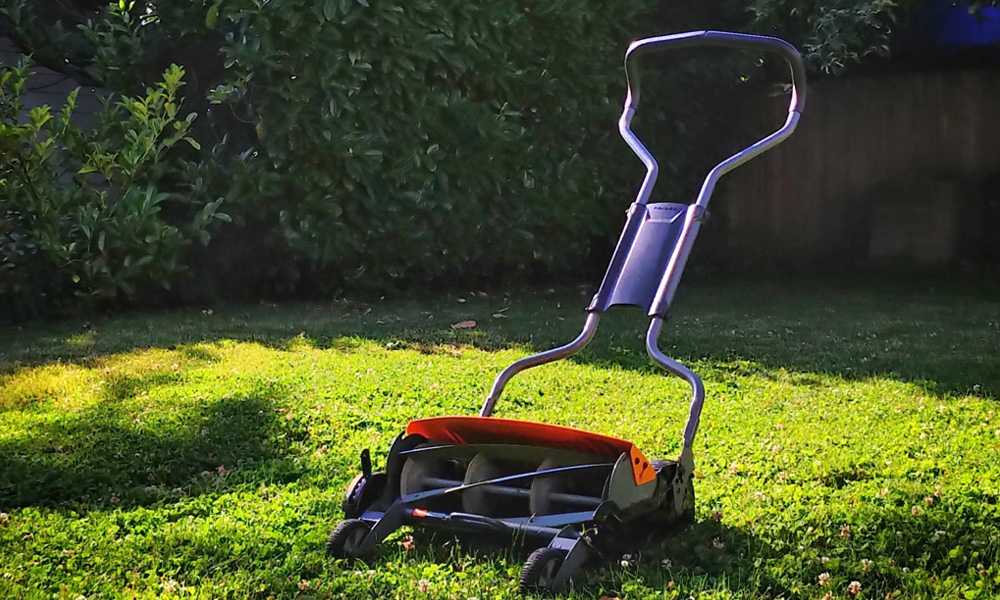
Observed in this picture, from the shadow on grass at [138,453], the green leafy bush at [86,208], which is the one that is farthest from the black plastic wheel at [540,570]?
the green leafy bush at [86,208]

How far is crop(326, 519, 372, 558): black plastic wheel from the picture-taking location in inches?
107

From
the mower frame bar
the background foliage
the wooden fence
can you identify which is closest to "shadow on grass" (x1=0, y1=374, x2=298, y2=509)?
the mower frame bar

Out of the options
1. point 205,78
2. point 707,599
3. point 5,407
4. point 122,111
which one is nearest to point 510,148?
point 205,78

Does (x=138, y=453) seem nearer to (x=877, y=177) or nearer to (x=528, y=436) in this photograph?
(x=528, y=436)

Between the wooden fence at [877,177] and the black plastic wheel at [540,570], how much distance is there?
24.9 ft

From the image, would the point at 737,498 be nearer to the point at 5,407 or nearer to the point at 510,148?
the point at 5,407

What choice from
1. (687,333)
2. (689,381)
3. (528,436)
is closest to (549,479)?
(528,436)

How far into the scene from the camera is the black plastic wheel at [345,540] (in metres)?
2.72

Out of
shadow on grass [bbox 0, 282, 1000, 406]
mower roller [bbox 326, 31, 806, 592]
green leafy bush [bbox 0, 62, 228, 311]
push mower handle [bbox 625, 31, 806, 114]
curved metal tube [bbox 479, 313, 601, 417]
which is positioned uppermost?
push mower handle [bbox 625, 31, 806, 114]

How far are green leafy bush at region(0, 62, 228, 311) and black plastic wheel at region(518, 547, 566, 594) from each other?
4.62 m

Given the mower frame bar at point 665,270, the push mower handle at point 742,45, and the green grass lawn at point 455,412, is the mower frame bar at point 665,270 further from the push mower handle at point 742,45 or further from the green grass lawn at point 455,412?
the green grass lawn at point 455,412

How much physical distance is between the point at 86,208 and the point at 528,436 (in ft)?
14.9

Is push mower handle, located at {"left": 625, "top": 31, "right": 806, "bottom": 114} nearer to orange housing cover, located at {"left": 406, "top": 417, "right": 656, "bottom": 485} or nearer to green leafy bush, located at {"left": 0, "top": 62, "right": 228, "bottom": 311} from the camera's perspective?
orange housing cover, located at {"left": 406, "top": 417, "right": 656, "bottom": 485}

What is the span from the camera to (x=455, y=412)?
4.21 m
